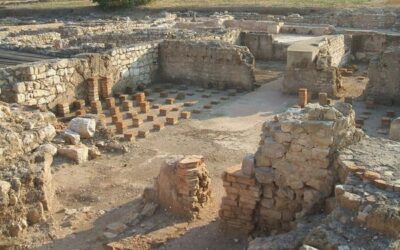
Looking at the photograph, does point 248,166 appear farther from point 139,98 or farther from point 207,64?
point 207,64

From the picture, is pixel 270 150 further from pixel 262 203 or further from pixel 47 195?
pixel 47 195

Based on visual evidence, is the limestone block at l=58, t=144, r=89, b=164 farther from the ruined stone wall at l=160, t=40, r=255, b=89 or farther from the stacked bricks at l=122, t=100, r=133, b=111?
the ruined stone wall at l=160, t=40, r=255, b=89

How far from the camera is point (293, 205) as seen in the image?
716 centimetres

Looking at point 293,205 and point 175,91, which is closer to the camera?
point 293,205

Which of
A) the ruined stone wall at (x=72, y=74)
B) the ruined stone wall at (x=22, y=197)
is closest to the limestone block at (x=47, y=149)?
the ruined stone wall at (x=22, y=197)

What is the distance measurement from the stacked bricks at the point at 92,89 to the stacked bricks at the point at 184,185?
7.50m

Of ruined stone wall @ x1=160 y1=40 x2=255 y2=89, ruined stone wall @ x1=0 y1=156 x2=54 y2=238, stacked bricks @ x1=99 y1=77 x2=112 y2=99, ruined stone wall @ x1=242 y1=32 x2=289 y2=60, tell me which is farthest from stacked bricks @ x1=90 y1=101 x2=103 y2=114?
ruined stone wall @ x1=242 y1=32 x2=289 y2=60

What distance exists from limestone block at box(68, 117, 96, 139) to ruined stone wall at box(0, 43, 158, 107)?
202 centimetres

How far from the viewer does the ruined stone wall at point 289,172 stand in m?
6.89

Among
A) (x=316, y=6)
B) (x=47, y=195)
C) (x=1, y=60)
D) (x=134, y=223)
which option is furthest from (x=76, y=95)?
(x=316, y=6)

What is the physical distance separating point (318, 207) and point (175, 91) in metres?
10.9

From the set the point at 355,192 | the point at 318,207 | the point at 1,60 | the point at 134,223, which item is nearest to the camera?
the point at 355,192

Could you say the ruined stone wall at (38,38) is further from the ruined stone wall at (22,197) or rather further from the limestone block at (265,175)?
the limestone block at (265,175)

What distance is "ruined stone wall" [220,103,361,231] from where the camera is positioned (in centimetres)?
689
